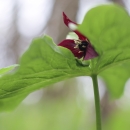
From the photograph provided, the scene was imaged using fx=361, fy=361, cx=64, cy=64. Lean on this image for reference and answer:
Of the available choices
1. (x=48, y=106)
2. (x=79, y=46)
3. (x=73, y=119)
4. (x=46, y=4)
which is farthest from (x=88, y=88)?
(x=79, y=46)

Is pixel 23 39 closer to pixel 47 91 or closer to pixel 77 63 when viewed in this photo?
pixel 47 91

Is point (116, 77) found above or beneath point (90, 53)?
beneath

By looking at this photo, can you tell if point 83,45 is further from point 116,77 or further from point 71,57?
point 116,77

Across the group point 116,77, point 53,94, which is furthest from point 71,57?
point 53,94

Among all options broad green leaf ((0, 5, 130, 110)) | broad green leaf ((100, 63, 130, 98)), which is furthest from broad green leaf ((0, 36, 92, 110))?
broad green leaf ((100, 63, 130, 98))

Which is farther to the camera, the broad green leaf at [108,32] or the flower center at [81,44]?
the flower center at [81,44]

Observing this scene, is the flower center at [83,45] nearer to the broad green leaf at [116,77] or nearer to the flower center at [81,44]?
the flower center at [81,44]

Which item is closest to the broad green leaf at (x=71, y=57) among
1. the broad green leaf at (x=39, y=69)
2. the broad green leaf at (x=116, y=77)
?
the broad green leaf at (x=39, y=69)
